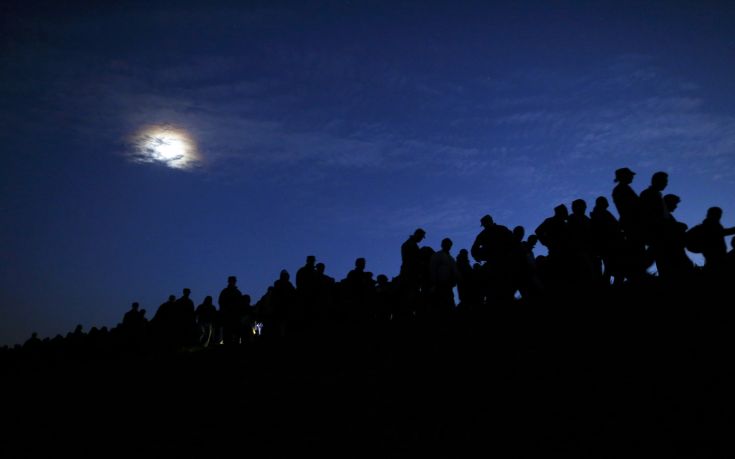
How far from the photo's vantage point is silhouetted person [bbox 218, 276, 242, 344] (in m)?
13.0

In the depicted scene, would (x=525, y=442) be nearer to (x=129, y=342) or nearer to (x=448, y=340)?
(x=448, y=340)

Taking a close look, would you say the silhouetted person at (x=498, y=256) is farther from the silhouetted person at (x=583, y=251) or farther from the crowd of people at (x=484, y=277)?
the silhouetted person at (x=583, y=251)

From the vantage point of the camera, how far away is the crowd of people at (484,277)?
670cm

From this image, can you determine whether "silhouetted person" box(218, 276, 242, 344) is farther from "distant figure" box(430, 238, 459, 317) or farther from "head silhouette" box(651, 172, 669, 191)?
"head silhouette" box(651, 172, 669, 191)

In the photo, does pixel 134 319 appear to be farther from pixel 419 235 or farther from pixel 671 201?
pixel 671 201

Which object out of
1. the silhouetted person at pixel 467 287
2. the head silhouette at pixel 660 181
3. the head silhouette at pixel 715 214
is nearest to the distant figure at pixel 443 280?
the silhouetted person at pixel 467 287

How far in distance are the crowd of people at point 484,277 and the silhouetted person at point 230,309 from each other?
1.2 inches

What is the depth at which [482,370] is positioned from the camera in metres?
5.55

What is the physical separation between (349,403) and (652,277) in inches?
210

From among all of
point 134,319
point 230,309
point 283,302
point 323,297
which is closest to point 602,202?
point 323,297

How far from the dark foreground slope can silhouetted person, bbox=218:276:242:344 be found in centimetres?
436

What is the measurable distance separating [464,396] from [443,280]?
15.4 feet

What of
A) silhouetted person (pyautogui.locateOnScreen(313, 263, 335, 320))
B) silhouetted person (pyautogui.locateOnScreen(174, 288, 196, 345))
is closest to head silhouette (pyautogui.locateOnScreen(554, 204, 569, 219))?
silhouetted person (pyautogui.locateOnScreen(313, 263, 335, 320))

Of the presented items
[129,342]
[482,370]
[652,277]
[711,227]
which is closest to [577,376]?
[482,370]
